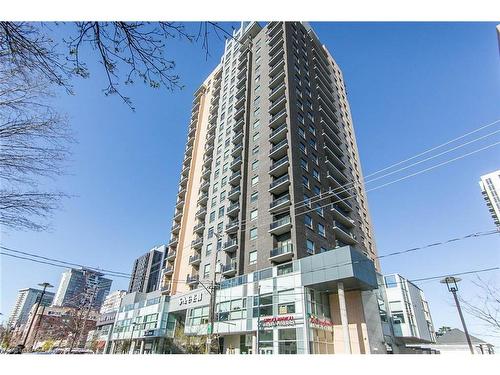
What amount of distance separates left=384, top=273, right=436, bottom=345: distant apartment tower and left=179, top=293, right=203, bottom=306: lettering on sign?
21.5 metres

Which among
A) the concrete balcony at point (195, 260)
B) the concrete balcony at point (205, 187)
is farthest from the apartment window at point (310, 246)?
the concrete balcony at point (205, 187)

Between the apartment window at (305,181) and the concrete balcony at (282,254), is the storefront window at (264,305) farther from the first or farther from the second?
the apartment window at (305,181)

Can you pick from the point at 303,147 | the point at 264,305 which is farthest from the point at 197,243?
the point at 303,147

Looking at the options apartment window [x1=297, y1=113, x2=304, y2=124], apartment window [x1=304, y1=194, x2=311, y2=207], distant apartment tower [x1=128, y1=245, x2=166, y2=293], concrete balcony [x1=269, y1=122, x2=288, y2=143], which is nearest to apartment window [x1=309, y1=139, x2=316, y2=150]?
apartment window [x1=297, y1=113, x2=304, y2=124]

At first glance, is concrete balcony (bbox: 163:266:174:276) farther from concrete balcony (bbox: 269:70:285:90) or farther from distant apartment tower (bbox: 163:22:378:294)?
concrete balcony (bbox: 269:70:285:90)

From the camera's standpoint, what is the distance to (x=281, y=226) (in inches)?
1111

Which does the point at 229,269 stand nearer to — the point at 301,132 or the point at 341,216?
the point at 341,216

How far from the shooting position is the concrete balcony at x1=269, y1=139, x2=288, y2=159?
34.1m

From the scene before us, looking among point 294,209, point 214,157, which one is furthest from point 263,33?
point 294,209

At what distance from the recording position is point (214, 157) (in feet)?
155

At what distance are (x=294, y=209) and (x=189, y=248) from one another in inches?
832

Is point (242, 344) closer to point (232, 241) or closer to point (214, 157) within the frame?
point (232, 241)

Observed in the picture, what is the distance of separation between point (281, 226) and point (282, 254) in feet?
9.50

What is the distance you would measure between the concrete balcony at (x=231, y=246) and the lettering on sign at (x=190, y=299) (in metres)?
5.91
